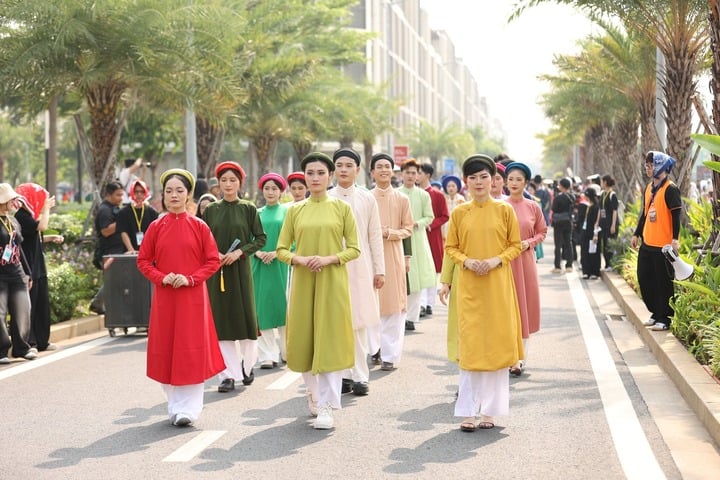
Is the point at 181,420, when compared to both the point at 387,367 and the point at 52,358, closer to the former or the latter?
the point at 387,367

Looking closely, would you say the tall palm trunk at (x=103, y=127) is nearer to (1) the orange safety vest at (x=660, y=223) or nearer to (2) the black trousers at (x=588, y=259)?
(2) the black trousers at (x=588, y=259)

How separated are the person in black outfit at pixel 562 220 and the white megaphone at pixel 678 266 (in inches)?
457

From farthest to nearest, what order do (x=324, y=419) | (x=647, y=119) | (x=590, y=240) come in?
1. (x=647, y=119)
2. (x=590, y=240)
3. (x=324, y=419)

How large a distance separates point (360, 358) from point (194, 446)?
6.83ft

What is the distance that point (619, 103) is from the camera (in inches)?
1335

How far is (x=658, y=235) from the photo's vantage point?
11742 millimetres

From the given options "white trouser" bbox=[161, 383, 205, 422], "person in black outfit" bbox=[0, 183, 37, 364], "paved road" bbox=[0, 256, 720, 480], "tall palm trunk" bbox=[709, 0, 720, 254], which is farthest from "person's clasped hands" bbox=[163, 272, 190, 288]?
"tall palm trunk" bbox=[709, 0, 720, 254]

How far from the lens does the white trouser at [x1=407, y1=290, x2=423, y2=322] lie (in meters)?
13.2

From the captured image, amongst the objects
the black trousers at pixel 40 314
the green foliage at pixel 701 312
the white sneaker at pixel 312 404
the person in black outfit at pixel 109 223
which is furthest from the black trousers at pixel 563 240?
the white sneaker at pixel 312 404

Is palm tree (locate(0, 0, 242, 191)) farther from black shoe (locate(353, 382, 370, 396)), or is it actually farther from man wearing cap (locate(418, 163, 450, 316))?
black shoe (locate(353, 382, 370, 396))

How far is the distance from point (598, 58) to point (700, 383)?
2132 cm

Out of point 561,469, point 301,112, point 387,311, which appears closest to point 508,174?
point 387,311

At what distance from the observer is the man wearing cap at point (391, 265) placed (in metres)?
10.6

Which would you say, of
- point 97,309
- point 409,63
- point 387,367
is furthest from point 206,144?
point 409,63
